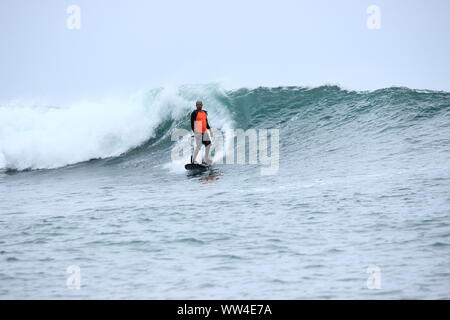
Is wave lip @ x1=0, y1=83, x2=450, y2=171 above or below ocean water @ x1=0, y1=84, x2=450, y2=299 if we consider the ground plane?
above

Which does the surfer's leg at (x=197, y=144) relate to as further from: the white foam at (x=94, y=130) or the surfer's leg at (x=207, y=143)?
the white foam at (x=94, y=130)

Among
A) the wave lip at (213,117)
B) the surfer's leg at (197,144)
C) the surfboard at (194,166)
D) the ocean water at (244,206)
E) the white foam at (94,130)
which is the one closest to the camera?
the ocean water at (244,206)

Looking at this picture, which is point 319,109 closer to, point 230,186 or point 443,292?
point 230,186

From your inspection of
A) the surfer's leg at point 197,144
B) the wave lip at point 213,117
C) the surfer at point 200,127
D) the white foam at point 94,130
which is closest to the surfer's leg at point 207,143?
the surfer at point 200,127

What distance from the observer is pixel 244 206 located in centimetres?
1112

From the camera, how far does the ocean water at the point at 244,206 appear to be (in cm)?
754

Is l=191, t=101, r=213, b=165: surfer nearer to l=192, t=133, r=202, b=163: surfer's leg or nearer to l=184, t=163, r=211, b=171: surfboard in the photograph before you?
l=192, t=133, r=202, b=163: surfer's leg

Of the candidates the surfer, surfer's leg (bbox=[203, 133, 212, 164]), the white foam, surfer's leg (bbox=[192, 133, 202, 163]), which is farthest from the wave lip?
surfer's leg (bbox=[192, 133, 202, 163])

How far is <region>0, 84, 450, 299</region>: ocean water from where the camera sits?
24.7 feet

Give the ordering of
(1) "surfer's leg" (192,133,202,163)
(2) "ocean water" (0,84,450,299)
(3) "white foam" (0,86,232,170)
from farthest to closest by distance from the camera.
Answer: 1. (3) "white foam" (0,86,232,170)
2. (1) "surfer's leg" (192,133,202,163)
3. (2) "ocean water" (0,84,450,299)

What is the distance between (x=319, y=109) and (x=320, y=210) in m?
9.05

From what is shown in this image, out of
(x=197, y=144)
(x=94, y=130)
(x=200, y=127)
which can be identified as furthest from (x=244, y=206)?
(x=94, y=130)
